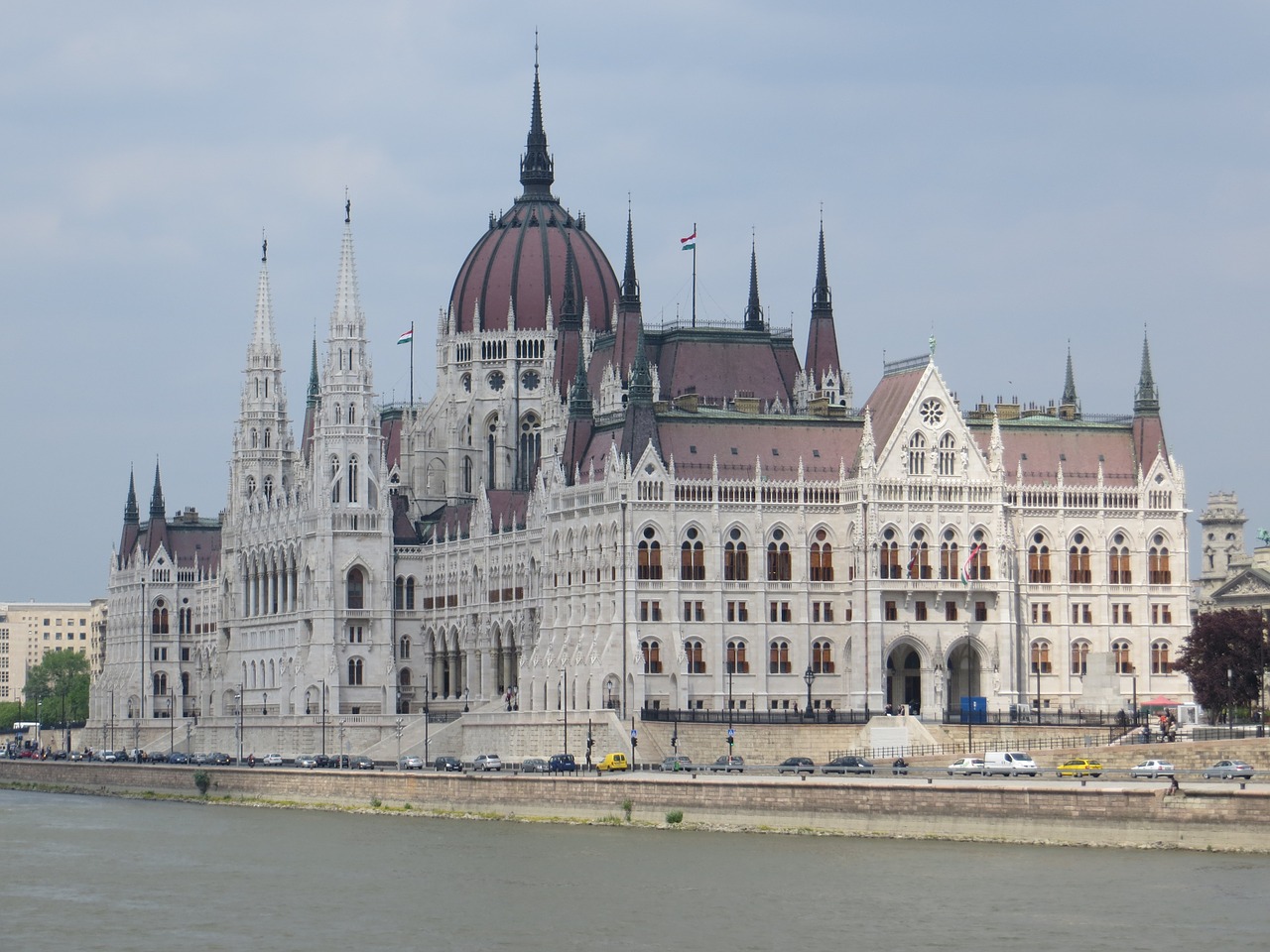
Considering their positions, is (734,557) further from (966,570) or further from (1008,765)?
(1008,765)

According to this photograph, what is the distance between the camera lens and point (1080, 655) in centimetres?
15200

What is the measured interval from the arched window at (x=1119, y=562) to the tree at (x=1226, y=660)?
8.21 meters

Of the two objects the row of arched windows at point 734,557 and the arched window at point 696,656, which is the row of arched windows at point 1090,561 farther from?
the arched window at point 696,656

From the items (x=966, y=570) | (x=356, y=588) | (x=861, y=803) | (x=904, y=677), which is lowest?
(x=861, y=803)

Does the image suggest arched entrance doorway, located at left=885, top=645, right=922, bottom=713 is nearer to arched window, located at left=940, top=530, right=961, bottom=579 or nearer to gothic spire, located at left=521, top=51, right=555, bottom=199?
arched window, located at left=940, top=530, right=961, bottom=579

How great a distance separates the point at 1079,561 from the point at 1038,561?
2.31 metres

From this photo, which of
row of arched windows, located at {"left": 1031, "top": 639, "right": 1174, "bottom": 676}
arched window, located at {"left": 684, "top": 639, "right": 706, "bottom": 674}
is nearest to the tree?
row of arched windows, located at {"left": 1031, "top": 639, "right": 1174, "bottom": 676}

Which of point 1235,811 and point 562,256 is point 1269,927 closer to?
point 1235,811

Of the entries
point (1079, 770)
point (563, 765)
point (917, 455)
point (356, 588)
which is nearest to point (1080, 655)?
point (917, 455)

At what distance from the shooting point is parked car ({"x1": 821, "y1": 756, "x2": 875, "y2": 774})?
380ft

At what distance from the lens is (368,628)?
176m

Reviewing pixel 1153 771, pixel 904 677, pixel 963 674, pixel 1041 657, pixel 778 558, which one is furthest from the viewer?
pixel 1041 657

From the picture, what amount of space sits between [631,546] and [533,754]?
11704mm

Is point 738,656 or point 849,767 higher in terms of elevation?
point 738,656
